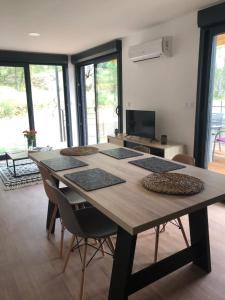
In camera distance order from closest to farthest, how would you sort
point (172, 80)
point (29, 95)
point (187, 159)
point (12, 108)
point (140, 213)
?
point (140, 213) → point (187, 159) → point (172, 80) → point (12, 108) → point (29, 95)

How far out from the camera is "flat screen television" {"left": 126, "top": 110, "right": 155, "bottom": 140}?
399cm

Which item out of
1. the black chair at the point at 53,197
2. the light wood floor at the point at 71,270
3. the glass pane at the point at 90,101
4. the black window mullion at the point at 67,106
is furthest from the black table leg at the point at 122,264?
the black window mullion at the point at 67,106

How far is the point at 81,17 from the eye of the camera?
332 centimetres

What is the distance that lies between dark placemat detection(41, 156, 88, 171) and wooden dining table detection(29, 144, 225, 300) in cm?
8

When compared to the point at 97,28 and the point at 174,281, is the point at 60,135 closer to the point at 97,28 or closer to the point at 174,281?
the point at 97,28

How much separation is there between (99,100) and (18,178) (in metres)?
2.60

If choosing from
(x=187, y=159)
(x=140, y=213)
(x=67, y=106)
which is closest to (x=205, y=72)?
(x=187, y=159)

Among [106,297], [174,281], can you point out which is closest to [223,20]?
[174,281]

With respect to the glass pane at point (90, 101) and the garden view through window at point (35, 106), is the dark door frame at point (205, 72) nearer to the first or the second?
the glass pane at point (90, 101)

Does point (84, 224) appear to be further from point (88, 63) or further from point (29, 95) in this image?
point (29, 95)

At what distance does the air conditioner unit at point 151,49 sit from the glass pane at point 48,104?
281cm

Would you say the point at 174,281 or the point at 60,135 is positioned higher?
the point at 60,135

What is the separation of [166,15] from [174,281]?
10.3 feet

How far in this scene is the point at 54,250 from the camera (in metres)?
2.41
